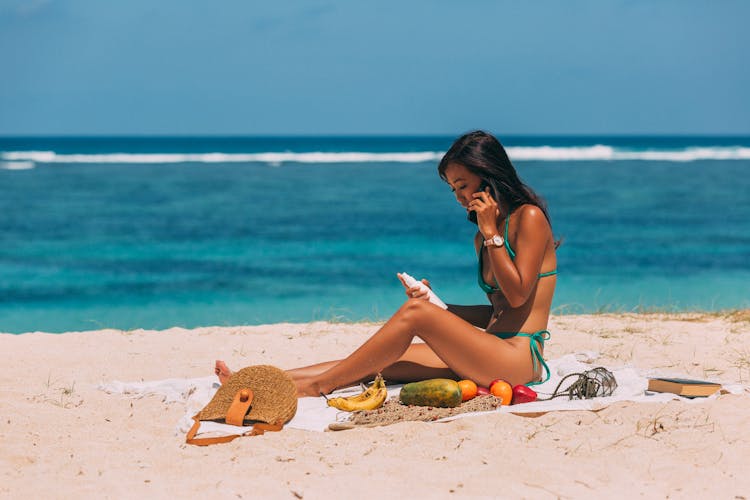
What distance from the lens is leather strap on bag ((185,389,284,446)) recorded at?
186 inches

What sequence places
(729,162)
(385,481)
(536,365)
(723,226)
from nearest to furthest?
(385,481), (536,365), (723,226), (729,162)

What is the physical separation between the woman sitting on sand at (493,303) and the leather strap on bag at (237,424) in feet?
1.78

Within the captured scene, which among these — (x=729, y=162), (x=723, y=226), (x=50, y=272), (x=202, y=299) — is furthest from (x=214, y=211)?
(x=729, y=162)

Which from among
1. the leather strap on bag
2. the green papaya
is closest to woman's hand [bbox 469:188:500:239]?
the green papaya

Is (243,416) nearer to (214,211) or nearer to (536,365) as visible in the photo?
(536,365)

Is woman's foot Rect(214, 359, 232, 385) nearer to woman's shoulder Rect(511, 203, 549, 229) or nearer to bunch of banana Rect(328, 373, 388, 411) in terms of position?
bunch of banana Rect(328, 373, 388, 411)

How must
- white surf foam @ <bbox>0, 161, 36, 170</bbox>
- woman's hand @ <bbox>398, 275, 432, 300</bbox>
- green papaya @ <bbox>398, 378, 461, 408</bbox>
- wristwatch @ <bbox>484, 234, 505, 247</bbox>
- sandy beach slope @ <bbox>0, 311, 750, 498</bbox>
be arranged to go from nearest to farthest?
sandy beach slope @ <bbox>0, 311, 750, 498</bbox>
green papaya @ <bbox>398, 378, 461, 408</bbox>
wristwatch @ <bbox>484, 234, 505, 247</bbox>
woman's hand @ <bbox>398, 275, 432, 300</bbox>
white surf foam @ <bbox>0, 161, 36, 170</bbox>

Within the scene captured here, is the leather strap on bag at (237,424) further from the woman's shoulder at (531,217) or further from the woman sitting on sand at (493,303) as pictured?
the woman's shoulder at (531,217)

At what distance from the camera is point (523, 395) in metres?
5.25

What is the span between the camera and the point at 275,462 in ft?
14.3

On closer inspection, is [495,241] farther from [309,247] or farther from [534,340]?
[309,247]

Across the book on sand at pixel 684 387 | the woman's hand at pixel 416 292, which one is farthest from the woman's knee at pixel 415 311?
the book on sand at pixel 684 387

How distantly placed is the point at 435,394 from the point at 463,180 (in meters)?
1.30

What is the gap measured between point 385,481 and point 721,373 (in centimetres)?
331
